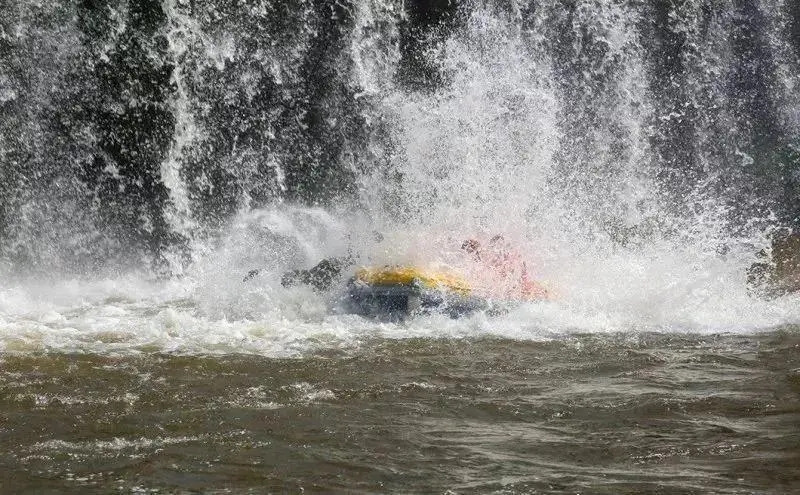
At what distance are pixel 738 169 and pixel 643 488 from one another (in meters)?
12.0

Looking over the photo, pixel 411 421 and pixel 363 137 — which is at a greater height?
pixel 363 137

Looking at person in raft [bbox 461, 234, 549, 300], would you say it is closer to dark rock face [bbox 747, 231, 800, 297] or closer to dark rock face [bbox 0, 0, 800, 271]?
dark rock face [bbox 0, 0, 800, 271]

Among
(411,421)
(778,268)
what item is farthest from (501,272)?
(778,268)

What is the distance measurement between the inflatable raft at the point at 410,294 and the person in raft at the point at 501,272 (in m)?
0.23

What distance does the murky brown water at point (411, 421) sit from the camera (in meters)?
4.04

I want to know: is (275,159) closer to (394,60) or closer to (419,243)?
(394,60)

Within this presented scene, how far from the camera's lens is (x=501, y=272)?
8.05 m

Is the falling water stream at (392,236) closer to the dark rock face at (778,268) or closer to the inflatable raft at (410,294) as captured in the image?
the inflatable raft at (410,294)

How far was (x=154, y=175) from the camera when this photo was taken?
1153 centimetres

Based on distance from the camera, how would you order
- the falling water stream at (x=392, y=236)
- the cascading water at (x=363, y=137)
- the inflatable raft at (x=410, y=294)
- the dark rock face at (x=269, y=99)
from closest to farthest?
the falling water stream at (x=392, y=236), the inflatable raft at (x=410, y=294), the cascading water at (x=363, y=137), the dark rock face at (x=269, y=99)

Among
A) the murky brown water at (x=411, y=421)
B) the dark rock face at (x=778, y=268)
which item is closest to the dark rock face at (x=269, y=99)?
the dark rock face at (x=778, y=268)

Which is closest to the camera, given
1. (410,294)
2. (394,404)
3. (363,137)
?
(394,404)

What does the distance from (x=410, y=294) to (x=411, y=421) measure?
266cm

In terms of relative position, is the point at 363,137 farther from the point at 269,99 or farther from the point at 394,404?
the point at 394,404
